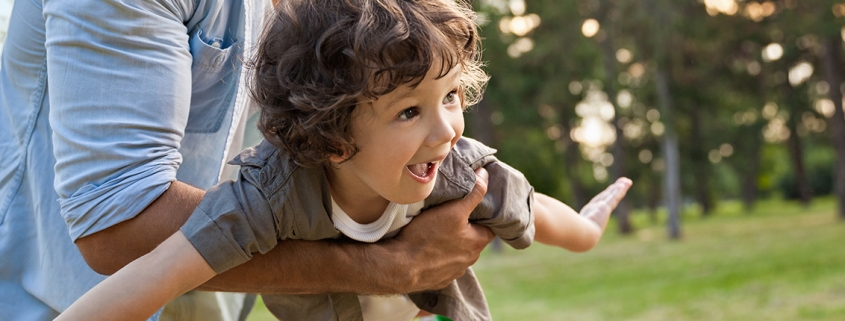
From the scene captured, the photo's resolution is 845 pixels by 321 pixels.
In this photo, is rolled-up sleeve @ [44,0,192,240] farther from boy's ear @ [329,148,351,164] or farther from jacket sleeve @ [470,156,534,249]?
jacket sleeve @ [470,156,534,249]

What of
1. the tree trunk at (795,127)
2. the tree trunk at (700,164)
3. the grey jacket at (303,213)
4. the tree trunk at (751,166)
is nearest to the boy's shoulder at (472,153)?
the grey jacket at (303,213)

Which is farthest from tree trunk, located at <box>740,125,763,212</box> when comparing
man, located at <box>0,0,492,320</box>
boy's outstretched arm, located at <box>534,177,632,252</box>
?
man, located at <box>0,0,492,320</box>

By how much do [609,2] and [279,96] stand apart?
16.8m

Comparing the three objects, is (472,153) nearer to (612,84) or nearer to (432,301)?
(432,301)

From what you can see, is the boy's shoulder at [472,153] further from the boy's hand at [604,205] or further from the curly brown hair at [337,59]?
the boy's hand at [604,205]

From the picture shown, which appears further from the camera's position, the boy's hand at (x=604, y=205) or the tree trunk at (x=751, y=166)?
the tree trunk at (x=751, y=166)

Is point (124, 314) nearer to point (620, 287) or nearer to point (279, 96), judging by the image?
point (279, 96)

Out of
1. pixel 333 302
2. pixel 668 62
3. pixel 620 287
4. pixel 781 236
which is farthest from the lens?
pixel 668 62

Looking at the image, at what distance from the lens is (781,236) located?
49.9 ft

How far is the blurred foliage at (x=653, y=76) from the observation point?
16.3 m

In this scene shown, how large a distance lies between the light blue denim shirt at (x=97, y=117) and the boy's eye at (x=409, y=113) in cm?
38

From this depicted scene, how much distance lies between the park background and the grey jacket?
5391mm

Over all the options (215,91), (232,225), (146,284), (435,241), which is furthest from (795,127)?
(146,284)

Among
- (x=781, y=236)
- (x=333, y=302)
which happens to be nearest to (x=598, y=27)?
(x=781, y=236)
